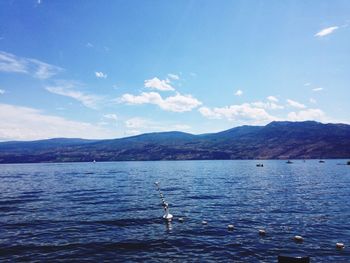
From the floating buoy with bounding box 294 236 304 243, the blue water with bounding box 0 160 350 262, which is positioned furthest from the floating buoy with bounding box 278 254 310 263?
the floating buoy with bounding box 294 236 304 243

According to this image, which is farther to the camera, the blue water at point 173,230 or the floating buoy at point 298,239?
the floating buoy at point 298,239

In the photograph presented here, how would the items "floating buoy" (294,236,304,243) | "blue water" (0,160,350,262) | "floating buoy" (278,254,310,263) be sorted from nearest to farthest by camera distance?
"floating buoy" (278,254,310,263) < "blue water" (0,160,350,262) < "floating buoy" (294,236,304,243)

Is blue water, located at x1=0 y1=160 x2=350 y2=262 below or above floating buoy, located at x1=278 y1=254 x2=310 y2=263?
below

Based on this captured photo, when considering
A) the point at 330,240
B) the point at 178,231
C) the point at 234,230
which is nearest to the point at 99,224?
the point at 178,231

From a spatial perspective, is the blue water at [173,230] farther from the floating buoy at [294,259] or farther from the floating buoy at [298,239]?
the floating buoy at [294,259]

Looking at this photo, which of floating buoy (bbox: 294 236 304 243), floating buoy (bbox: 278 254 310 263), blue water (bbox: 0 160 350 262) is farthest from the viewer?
floating buoy (bbox: 294 236 304 243)

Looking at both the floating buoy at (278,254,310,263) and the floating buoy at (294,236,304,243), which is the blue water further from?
the floating buoy at (278,254,310,263)

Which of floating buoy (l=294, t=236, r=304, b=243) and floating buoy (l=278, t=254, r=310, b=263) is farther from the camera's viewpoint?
floating buoy (l=294, t=236, r=304, b=243)

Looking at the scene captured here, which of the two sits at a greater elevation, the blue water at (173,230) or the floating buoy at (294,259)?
the floating buoy at (294,259)

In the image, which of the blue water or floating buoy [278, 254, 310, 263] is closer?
floating buoy [278, 254, 310, 263]

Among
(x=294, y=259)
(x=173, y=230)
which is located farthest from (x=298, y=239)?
(x=173, y=230)

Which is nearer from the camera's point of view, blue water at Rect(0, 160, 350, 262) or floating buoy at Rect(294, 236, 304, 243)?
blue water at Rect(0, 160, 350, 262)

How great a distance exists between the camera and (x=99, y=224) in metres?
41.1

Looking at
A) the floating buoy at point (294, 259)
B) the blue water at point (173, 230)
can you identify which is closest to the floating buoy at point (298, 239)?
the blue water at point (173, 230)
